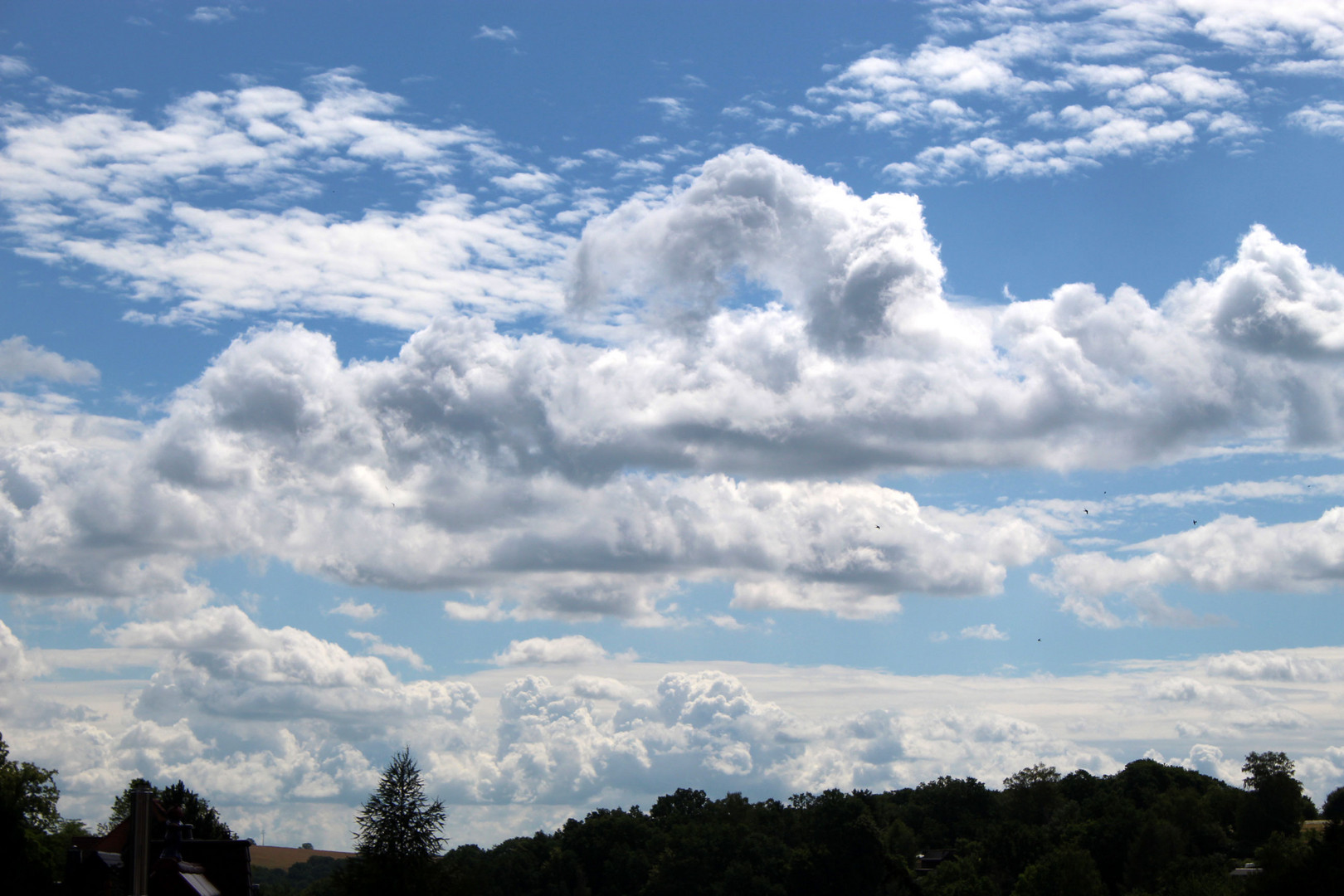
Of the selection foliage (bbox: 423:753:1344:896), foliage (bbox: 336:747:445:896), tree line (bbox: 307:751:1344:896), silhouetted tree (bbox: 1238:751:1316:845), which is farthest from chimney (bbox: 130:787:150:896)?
silhouetted tree (bbox: 1238:751:1316:845)

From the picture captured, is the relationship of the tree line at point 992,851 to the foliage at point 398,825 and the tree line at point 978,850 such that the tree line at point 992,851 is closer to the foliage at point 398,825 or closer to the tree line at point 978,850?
the tree line at point 978,850

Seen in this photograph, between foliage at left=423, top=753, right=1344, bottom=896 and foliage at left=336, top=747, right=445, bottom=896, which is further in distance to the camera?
foliage at left=423, top=753, right=1344, bottom=896

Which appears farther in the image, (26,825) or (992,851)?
(992,851)

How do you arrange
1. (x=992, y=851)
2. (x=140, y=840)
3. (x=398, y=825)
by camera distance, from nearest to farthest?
(x=140, y=840) < (x=398, y=825) < (x=992, y=851)

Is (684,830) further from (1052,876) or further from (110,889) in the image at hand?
(110,889)

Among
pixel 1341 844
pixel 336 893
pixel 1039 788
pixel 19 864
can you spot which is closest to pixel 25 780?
pixel 19 864

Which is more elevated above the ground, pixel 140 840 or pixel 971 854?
pixel 140 840

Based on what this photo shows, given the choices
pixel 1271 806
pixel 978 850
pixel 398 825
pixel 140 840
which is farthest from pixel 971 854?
pixel 140 840

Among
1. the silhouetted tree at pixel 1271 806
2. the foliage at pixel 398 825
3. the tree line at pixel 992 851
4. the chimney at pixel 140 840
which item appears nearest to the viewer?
the chimney at pixel 140 840

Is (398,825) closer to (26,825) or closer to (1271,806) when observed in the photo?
(26,825)

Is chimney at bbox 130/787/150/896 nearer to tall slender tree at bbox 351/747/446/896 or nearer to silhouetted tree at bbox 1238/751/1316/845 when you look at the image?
tall slender tree at bbox 351/747/446/896

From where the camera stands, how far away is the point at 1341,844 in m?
66.9

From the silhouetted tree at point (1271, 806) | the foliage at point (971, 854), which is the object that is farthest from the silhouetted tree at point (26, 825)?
the silhouetted tree at point (1271, 806)

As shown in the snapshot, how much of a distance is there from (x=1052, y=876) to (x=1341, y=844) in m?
66.0
